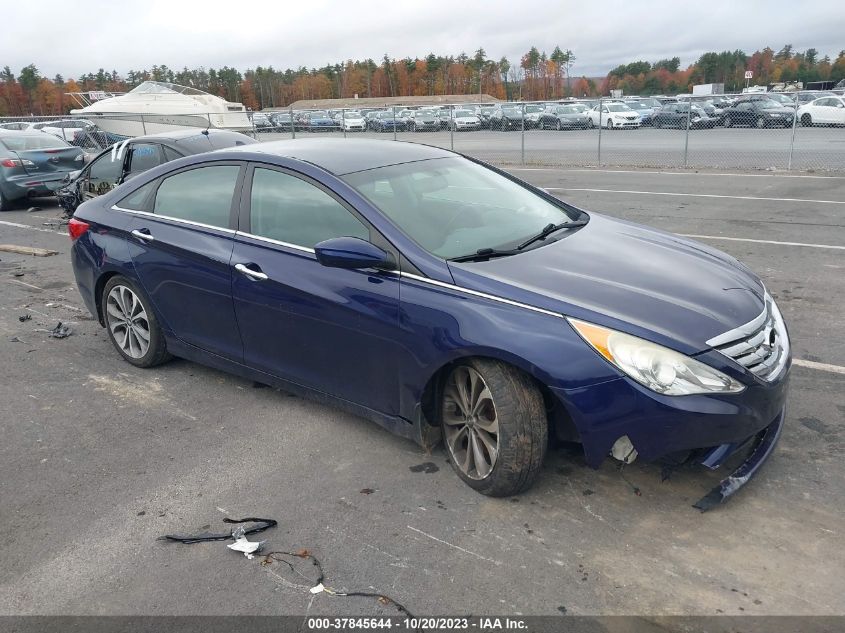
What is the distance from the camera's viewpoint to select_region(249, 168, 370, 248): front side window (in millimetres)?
3842

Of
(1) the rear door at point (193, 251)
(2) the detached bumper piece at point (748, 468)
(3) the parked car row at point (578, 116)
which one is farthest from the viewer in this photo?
(3) the parked car row at point (578, 116)

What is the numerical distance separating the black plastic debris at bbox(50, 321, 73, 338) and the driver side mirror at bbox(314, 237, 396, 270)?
3.61 meters

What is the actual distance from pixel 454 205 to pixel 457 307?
101 cm

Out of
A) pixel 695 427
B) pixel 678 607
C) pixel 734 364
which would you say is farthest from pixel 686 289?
pixel 678 607

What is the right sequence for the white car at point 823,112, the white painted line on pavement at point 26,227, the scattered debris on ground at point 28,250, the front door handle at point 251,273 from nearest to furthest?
the front door handle at point 251,273 → the scattered debris on ground at point 28,250 → the white painted line on pavement at point 26,227 → the white car at point 823,112

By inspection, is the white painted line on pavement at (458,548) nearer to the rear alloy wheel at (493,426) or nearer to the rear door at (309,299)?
the rear alloy wheel at (493,426)

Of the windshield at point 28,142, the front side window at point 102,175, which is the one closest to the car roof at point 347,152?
the front side window at point 102,175

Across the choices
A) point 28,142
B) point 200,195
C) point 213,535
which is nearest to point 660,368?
point 213,535

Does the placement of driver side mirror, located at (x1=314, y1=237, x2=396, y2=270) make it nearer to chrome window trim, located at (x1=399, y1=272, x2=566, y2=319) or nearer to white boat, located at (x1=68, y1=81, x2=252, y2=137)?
chrome window trim, located at (x1=399, y1=272, x2=566, y2=319)

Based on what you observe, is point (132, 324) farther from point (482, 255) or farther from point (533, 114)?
point (533, 114)

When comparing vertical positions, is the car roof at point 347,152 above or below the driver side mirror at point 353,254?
above

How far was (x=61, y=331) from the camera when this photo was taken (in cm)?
620

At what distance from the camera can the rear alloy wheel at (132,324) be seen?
502 cm

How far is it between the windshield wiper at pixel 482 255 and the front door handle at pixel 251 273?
1155 millimetres
